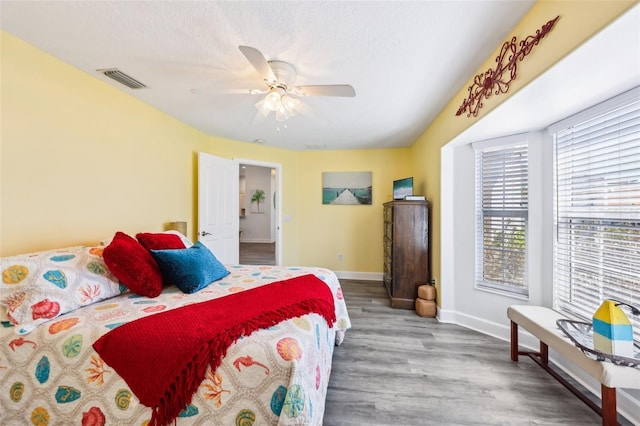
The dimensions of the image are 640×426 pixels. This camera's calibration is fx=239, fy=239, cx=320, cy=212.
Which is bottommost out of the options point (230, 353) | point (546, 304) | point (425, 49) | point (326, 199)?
point (546, 304)

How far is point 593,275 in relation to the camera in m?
1.76

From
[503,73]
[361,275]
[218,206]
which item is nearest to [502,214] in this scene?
[503,73]

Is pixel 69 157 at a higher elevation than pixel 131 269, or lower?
higher

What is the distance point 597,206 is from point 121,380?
306 centimetres

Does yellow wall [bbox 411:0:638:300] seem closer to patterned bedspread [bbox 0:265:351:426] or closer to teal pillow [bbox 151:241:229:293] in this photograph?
patterned bedspread [bbox 0:265:351:426]

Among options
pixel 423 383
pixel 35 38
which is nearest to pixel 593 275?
pixel 423 383

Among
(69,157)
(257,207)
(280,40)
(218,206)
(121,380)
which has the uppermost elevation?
(280,40)

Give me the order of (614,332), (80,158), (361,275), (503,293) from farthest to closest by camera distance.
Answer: (361,275) → (503,293) → (80,158) → (614,332)

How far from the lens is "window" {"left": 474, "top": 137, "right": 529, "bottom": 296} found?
2293 millimetres

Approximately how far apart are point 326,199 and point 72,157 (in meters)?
3.33

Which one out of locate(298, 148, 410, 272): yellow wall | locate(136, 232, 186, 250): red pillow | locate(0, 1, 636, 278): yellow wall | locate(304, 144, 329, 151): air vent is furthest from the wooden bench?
locate(304, 144, 329, 151): air vent

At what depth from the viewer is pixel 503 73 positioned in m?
1.57

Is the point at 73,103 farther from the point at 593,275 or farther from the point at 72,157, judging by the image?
the point at 593,275

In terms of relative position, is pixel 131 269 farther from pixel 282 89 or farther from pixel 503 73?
pixel 503 73
